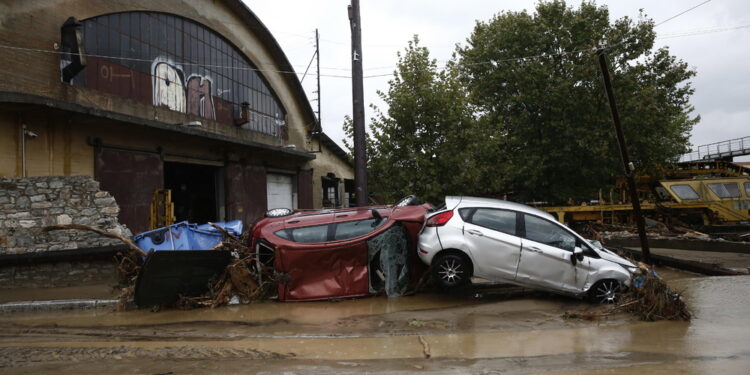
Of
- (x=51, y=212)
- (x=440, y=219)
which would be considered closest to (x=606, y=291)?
(x=440, y=219)

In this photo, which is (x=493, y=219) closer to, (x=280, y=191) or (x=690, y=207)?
Answer: (x=280, y=191)

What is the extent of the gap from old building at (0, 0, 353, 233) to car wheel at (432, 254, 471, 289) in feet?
31.6

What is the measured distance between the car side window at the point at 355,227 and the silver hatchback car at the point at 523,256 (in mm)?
940

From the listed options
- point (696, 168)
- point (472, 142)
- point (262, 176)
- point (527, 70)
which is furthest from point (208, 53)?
point (696, 168)

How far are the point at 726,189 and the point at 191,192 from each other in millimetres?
22837

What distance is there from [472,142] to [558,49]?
9.57m

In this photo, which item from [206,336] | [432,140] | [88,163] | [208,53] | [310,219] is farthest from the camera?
[208,53]

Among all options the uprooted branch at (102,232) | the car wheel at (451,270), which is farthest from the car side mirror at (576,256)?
the uprooted branch at (102,232)

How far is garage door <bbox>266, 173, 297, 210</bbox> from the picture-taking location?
22316mm

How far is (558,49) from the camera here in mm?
22422

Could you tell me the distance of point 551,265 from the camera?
7.73 m

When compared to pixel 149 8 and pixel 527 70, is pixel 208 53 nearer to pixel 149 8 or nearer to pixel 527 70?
pixel 149 8

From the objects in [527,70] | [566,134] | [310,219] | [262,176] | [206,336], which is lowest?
[206,336]

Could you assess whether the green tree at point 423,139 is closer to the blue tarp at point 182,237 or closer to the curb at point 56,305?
the blue tarp at point 182,237
